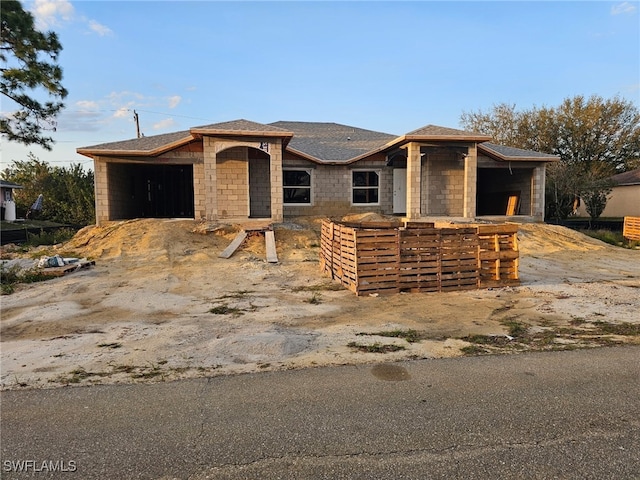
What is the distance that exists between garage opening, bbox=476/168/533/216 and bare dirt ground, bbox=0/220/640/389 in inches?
360

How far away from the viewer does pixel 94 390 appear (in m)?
4.38

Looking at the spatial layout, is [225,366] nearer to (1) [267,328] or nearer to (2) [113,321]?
(1) [267,328]

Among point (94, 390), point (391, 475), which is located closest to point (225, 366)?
point (94, 390)

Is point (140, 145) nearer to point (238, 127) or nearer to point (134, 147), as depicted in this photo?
point (134, 147)

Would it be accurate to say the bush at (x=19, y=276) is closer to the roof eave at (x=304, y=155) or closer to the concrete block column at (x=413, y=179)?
the roof eave at (x=304, y=155)

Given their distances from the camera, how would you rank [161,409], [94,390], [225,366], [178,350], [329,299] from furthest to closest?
1. [329,299]
2. [178,350]
3. [225,366]
4. [94,390]
5. [161,409]

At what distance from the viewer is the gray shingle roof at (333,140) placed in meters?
21.4

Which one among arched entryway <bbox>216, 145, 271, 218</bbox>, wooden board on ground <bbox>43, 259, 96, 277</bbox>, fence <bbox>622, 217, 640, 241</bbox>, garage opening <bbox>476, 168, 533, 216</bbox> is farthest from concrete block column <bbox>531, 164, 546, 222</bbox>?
wooden board on ground <bbox>43, 259, 96, 277</bbox>

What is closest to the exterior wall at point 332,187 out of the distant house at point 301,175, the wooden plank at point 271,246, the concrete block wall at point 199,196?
the distant house at point 301,175

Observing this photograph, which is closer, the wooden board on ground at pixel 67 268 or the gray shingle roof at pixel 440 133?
the wooden board on ground at pixel 67 268

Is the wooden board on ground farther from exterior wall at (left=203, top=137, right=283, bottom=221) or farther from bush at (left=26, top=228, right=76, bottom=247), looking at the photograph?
bush at (left=26, top=228, right=76, bottom=247)

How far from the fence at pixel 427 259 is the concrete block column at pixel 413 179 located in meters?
8.87

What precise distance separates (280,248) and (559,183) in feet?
65.4

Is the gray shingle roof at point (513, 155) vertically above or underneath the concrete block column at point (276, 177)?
above
